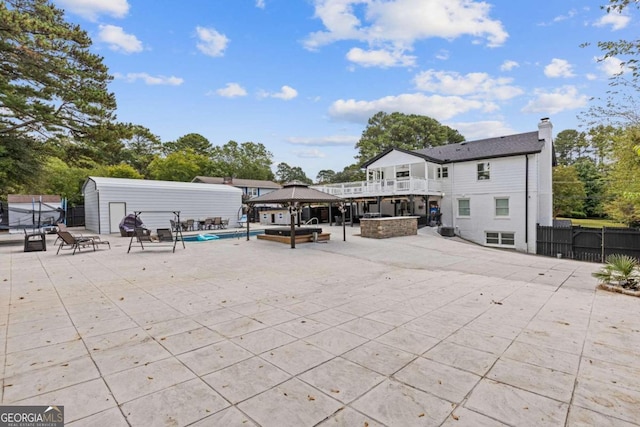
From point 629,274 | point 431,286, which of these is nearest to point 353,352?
point 431,286

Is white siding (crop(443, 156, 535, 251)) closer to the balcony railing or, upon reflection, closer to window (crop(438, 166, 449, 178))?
window (crop(438, 166, 449, 178))

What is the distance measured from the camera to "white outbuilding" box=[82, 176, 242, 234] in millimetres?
17141

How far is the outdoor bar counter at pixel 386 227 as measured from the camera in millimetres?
→ 13734

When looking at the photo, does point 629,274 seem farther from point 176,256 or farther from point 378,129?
point 378,129

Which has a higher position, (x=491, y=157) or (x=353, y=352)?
(x=491, y=157)

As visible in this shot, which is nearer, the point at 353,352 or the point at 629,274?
the point at 353,352

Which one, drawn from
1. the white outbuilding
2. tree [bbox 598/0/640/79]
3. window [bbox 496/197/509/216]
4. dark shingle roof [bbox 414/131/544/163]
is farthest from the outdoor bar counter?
the white outbuilding

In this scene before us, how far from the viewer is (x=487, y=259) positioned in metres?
9.39

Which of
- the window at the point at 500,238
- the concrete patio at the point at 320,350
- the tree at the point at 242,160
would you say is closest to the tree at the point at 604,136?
the window at the point at 500,238

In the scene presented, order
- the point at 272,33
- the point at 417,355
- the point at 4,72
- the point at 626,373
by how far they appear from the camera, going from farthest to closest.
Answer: the point at 272,33 → the point at 4,72 → the point at 417,355 → the point at 626,373

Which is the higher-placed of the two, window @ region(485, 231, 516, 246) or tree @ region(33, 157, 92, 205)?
tree @ region(33, 157, 92, 205)

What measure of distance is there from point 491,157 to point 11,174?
2587 cm

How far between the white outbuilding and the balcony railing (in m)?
8.02

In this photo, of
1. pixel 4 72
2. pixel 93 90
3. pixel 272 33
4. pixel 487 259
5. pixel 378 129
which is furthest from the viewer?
pixel 378 129
